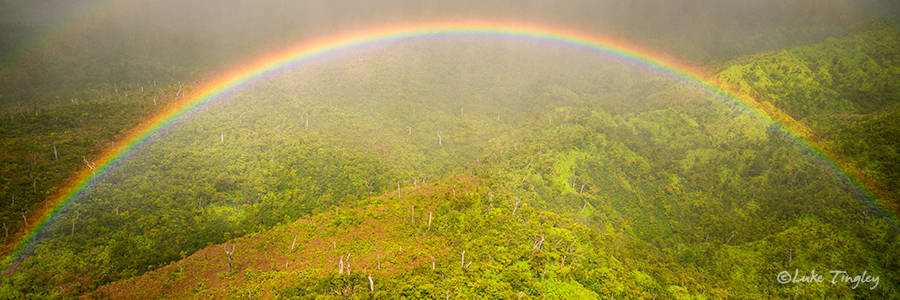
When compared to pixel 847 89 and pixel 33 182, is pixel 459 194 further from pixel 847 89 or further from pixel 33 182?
pixel 847 89

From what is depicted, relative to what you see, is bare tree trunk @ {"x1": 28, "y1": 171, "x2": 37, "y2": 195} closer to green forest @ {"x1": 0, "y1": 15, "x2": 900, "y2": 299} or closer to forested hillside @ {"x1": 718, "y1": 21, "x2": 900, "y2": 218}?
green forest @ {"x1": 0, "y1": 15, "x2": 900, "y2": 299}

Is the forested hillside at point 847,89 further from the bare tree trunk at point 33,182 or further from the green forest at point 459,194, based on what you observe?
the bare tree trunk at point 33,182

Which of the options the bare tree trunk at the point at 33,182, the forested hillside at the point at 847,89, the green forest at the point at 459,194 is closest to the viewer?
the bare tree trunk at the point at 33,182

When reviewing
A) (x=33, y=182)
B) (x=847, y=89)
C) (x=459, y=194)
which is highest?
(x=847, y=89)

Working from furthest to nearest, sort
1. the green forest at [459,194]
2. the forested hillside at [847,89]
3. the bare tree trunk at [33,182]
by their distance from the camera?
the forested hillside at [847,89], the green forest at [459,194], the bare tree trunk at [33,182]

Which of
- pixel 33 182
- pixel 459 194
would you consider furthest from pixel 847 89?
pixel 33 182

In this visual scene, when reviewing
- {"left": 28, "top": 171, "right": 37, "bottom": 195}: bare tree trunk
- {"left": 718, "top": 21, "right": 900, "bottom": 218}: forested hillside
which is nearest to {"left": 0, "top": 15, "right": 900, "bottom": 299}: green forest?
{"left": 28, "top": 171, "right": 37, "bottom": 195}: bare tree trunk

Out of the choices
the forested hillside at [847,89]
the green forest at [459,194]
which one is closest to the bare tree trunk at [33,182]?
the green forest at [459,194]

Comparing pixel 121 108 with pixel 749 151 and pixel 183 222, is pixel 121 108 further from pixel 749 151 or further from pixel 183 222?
pixel 749 151

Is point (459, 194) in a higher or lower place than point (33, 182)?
lower
